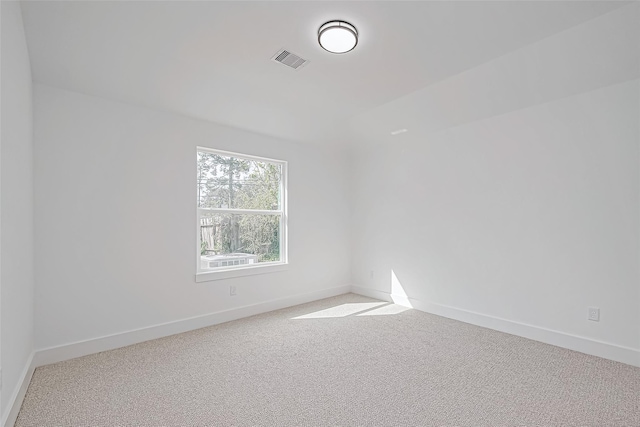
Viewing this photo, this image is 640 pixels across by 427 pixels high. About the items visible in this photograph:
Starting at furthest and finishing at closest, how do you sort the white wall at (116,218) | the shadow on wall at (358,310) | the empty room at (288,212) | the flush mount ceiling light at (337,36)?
the shadow on wall at (358,310), the white wall at (116,218), the flush mount ceiling light at (337,36), the empty room at (288,212)

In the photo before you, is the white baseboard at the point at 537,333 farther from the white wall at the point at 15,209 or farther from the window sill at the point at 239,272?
the white wall at the point at 15,209

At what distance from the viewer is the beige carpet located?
1993mm

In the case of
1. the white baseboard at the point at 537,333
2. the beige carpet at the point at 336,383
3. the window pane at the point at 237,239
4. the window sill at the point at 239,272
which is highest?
the window pane at the point at 237,239

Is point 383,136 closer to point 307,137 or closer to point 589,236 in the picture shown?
point 307,137

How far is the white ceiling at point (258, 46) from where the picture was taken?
84.8 inches

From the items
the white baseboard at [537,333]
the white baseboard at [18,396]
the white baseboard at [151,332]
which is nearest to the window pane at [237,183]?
the white baseboard at [151,332]

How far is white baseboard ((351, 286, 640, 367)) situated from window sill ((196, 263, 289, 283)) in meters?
1.79

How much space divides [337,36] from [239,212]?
246 centimetres

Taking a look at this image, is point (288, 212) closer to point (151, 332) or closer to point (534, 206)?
point (151, 332)

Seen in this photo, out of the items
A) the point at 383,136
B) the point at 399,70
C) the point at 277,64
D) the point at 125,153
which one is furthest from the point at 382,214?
the point at 125,153

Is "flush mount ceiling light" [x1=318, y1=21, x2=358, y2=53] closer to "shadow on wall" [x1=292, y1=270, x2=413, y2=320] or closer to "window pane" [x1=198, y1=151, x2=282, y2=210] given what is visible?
"window pane" [x1=198, y1=151, x2=282, y2=210]

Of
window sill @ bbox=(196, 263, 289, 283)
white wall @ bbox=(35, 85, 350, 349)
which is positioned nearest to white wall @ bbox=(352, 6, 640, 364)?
window sill @ bbox=(196, 263, 289, 283)

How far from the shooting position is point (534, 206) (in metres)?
3.29

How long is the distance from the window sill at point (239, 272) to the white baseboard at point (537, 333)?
179cm
